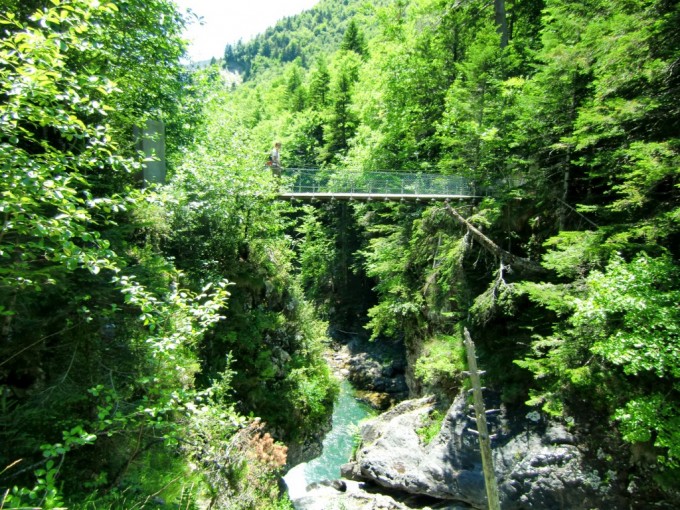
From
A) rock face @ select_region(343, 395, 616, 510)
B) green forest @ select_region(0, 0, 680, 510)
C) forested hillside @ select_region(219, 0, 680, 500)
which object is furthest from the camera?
rock face @ select_region(343, 395, 616, 510)

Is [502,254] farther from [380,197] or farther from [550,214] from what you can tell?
[380,197]

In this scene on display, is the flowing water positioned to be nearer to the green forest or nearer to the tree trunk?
the green forest

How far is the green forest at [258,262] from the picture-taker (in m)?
3.36

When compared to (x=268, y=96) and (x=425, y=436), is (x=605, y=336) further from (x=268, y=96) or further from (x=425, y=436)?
(x=268, y=96)

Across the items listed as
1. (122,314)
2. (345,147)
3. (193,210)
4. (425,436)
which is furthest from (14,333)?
(345,147)

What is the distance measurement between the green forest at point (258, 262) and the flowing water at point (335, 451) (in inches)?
153

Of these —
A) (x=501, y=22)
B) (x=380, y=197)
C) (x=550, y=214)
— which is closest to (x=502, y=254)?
(x=550, y=214)

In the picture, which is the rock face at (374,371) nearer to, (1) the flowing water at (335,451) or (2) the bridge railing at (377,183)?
(1) the flowing water at (335,451)

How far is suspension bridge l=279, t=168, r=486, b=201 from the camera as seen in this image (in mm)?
12578

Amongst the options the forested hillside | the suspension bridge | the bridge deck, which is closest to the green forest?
the forested hillside

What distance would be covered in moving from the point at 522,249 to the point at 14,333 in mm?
11725

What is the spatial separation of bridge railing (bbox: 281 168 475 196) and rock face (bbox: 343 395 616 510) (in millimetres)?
6411

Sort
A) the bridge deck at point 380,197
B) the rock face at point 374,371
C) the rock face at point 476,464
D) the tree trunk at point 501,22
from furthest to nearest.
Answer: the rock face at point 374,371, the tree trunk at point 501,22, the bridge deck at point 380,197, the rock face at point 476,464

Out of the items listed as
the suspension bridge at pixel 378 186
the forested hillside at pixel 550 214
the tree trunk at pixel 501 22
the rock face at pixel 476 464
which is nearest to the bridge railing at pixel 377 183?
the suspension bridge at pixel 378 186
